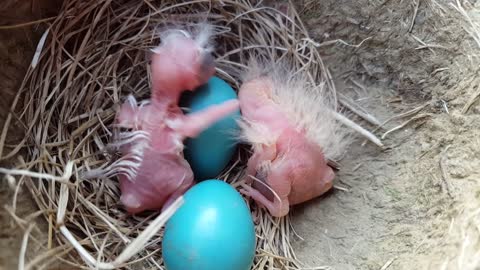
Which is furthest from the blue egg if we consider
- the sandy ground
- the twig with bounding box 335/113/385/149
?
the twig with bounding box 335/113/385/149

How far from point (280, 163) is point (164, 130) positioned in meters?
0.30

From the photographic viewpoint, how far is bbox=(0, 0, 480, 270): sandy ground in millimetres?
1378

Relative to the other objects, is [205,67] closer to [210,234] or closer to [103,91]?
[103,91]

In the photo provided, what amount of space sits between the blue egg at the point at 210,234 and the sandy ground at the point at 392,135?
243mm

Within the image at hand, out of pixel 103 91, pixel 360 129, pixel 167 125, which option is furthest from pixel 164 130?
pixel 360 129

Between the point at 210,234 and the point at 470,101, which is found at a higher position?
the point at 470,101

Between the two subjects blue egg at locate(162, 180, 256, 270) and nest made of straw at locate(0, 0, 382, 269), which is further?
nest made of straw at locate(0, 0, 382, 269)

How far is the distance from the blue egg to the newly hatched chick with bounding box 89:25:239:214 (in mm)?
88

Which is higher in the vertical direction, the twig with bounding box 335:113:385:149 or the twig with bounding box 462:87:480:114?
the twig with bounding box 462:87:480:114

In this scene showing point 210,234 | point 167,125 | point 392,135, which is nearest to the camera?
point 210,234

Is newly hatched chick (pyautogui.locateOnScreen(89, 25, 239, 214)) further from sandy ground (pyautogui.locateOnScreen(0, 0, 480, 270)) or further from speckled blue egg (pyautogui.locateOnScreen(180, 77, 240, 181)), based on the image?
sandy ground (pyautogui.locateOnScreen(0, 0, 480, 270))

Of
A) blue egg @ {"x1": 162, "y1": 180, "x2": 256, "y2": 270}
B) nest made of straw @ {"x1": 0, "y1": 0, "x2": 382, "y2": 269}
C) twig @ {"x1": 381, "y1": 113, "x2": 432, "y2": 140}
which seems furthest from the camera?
twig @ {"x1": 381, "y1": 113, "x2": 432, "y2": 140}

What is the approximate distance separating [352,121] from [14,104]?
2.87ft

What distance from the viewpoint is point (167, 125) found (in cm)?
146
